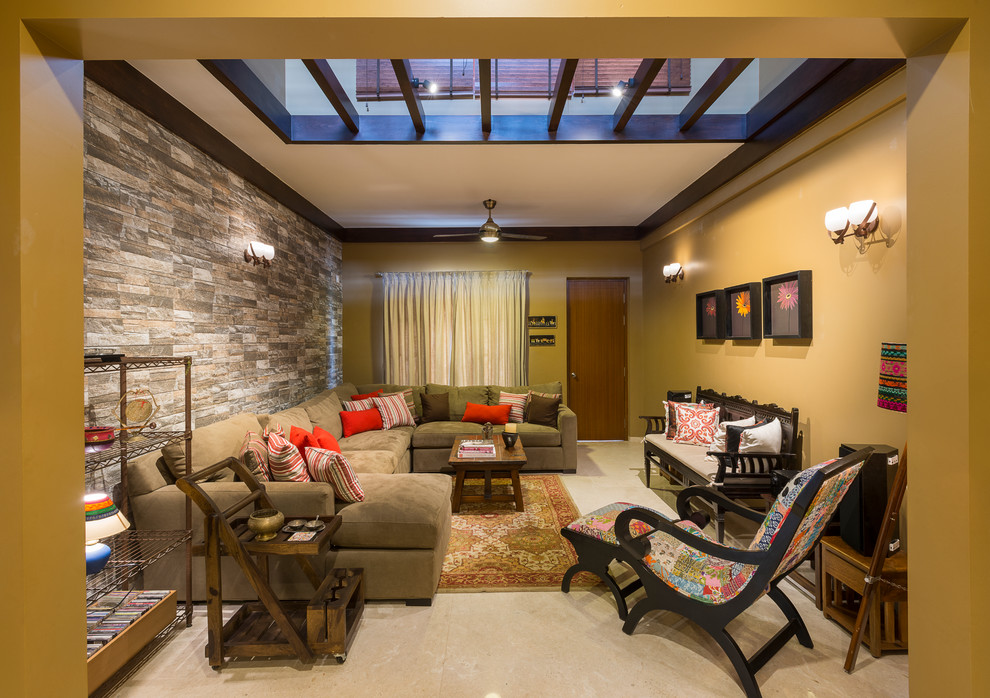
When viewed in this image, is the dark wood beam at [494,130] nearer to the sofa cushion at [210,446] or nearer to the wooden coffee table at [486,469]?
the sofa cushion at [210,446]

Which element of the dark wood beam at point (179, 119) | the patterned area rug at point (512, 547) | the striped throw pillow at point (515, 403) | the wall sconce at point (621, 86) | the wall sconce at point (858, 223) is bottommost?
the patterned area rug at point (512, 547)

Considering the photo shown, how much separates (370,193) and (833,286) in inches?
154

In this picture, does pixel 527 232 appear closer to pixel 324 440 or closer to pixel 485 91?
pixel 485 91

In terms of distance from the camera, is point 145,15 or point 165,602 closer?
point 145,15

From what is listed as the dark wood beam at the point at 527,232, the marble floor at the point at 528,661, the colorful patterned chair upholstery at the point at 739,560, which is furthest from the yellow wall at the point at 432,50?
the dark wood beam at the point at 527,232

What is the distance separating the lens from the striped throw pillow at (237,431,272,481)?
2441mm

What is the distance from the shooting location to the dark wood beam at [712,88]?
2.46 metres

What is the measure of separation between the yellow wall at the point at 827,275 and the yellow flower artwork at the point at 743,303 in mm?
116

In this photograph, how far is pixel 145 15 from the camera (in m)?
1.14

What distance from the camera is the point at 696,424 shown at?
3938mm
